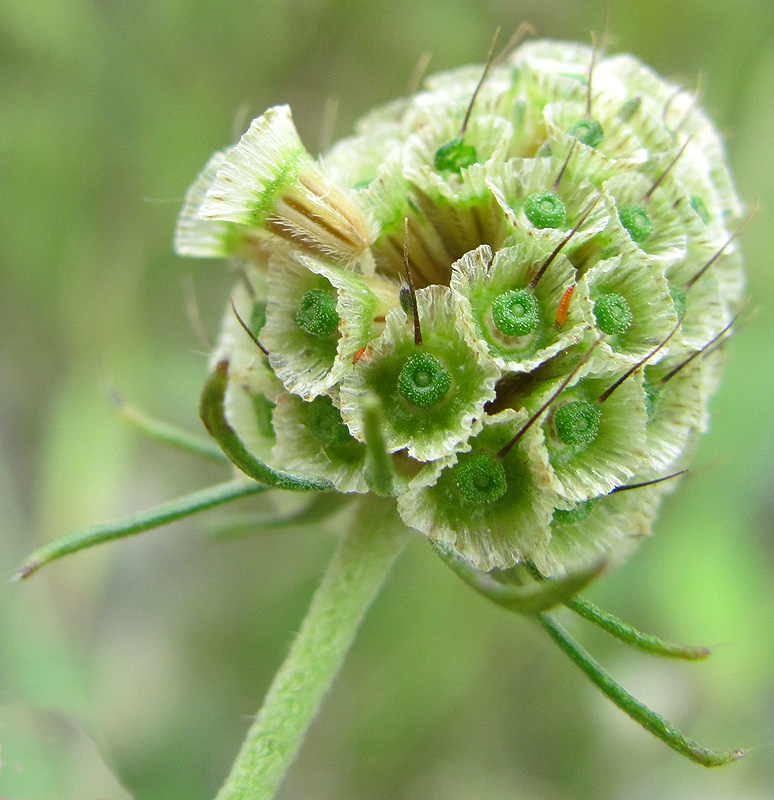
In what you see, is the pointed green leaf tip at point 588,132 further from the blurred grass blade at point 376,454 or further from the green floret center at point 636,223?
the blurred grass blade at point 376,454

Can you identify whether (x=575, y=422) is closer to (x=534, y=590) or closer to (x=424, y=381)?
(x=424, y=381)

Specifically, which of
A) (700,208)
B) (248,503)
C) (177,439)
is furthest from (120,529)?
(248,503)

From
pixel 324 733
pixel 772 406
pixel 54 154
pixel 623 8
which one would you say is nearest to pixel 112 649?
pixel 324 733

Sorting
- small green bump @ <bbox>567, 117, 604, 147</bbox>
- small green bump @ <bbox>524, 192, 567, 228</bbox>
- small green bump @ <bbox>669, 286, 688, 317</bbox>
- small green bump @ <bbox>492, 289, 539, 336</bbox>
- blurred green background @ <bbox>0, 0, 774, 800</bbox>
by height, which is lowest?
blurred green background @ <bbox>0, 0, 774, 800</bbox>

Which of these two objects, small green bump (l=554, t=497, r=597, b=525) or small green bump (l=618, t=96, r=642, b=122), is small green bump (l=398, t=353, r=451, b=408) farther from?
small green bump (l=618, t=96, r=642, b=122)

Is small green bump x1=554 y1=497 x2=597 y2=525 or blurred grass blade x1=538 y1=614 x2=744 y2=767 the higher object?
small green bump x1=554 y1=497 x2=597 y2=525

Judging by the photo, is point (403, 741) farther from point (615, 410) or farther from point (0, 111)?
point (0, 111)

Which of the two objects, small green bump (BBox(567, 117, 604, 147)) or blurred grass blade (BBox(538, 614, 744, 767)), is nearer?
blurred grass blade (BBox(538, 614, 744, 767))

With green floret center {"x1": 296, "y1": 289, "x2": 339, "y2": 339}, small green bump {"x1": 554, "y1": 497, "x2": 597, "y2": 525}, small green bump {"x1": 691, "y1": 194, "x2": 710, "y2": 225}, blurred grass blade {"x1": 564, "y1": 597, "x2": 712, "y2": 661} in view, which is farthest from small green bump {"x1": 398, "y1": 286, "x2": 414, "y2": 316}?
small green bump {"x1": 691, "y1": 194, "x2": 710, "y2": 225}
